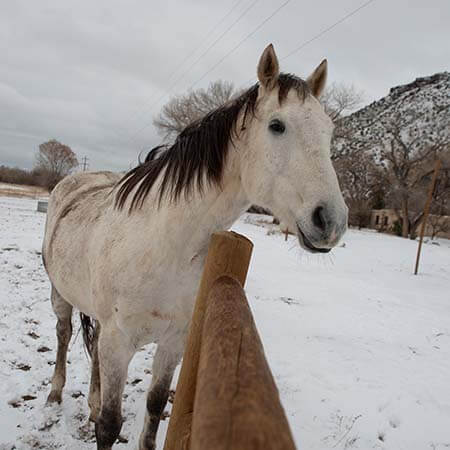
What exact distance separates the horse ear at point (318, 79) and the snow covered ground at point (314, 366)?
940mm

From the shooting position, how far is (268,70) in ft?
4.95

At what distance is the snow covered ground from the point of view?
8.07 feet

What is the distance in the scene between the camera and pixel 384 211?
2538 cm

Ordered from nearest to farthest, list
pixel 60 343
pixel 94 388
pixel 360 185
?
pixel 94 388
pixel 60 343
pixel 360 185

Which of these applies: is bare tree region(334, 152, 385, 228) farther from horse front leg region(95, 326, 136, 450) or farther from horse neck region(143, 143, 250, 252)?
horse front leg region(95, 326, 136, 450)

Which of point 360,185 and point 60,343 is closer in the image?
point 60,343

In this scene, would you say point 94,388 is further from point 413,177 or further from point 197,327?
point 413,177

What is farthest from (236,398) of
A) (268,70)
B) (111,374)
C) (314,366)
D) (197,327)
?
(314,366)

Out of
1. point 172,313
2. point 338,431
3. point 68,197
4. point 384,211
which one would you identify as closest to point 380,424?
point 338,431

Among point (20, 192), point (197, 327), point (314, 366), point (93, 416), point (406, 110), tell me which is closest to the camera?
point (197, 327)

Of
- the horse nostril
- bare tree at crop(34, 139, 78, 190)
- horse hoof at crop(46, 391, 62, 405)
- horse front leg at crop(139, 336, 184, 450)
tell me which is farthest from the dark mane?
bare tree at crop(34, 139, 78, 190)

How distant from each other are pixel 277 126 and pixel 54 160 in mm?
57373

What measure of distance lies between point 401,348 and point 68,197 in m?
4.43

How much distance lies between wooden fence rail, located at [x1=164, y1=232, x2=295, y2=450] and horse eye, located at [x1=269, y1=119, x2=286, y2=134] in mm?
674
